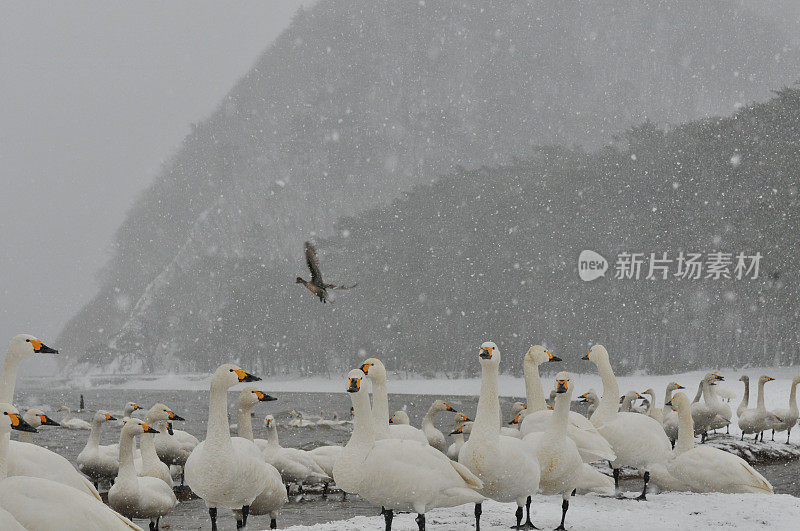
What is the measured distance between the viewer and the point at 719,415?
60.1 feet

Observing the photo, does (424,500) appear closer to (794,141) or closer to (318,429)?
(318,429)

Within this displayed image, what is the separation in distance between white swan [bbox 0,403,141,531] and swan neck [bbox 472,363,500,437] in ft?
13.1

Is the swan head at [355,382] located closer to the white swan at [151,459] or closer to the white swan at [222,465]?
the white swan at [222,465]

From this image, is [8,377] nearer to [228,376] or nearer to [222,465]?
[228,376]

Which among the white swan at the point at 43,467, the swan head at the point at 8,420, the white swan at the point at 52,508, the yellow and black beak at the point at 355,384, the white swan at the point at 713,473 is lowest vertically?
the white swan at the point at 713,473

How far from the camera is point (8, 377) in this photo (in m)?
7.25

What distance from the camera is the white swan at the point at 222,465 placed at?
26.6 ft

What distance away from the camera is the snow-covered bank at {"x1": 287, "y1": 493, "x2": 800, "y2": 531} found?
7.56 metres

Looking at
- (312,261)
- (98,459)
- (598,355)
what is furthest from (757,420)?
(98,459)

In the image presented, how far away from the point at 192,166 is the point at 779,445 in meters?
136

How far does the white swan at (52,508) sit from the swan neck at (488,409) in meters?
4.00

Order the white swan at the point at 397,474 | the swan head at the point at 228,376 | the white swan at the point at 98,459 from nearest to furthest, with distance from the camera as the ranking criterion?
1. the white swan at the point at 397,474
2. the swan head at the point at 228,376
3. the white swan at the point at 98,459

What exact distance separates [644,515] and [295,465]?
21.6ft

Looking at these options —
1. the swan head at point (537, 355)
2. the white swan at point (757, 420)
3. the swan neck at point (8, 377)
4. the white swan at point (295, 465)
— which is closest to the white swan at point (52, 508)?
the swan neck at point (8, 377)
